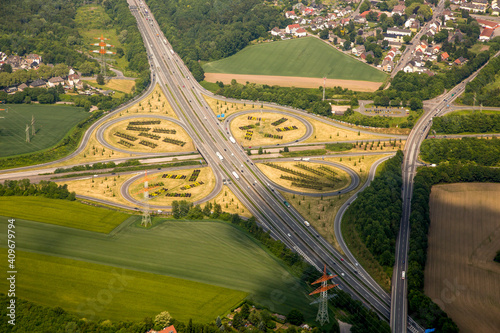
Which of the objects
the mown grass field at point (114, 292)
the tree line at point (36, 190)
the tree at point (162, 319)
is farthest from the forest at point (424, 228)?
the tree line at point (36, 190)

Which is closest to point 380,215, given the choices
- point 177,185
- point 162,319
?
point 177,185

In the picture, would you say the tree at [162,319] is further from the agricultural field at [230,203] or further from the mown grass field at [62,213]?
the agricultural field at [230,203]

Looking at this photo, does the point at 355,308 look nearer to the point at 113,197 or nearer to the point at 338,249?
the point at 338,249

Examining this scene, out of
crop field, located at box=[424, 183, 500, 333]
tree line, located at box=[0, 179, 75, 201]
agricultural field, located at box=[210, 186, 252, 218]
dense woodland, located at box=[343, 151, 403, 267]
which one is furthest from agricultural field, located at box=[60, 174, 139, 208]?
crop field, located at box=[424, 183, 500, 333]

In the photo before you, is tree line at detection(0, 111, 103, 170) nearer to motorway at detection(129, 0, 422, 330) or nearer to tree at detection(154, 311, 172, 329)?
motorway at detection(129, 0, 422, 330)

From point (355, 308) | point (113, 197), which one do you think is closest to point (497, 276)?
point (355, 308)

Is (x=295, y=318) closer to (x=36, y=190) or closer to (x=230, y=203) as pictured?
(x=230, y=203)
